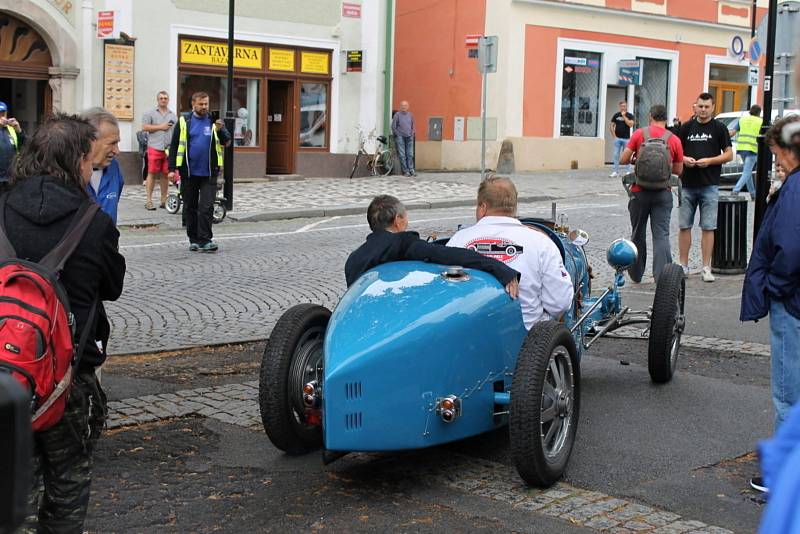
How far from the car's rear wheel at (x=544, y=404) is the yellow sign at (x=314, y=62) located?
21448 millimetres

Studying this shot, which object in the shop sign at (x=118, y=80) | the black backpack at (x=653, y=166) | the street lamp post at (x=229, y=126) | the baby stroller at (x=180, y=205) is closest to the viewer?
the black backpack at (x=653, y=166)

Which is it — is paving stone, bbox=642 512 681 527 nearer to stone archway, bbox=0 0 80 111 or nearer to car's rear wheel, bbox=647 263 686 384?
car's rear wheel, bbox=647 263 686 384

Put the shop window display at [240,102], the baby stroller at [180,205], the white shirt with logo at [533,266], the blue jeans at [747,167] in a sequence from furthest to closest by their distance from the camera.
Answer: the shop window display at [240,102] → the blue jeans at [747,167] → the baby stroller at [180,205] → the white shirt with logo at [533,266]

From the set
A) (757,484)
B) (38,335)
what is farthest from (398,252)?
(38,335)

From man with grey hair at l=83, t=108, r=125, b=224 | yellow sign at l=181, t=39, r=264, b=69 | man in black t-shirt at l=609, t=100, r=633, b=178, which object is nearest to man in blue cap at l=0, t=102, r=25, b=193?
man with grey hair at l=83, t=108, r=125, b=224

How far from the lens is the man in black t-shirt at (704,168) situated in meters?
11.6

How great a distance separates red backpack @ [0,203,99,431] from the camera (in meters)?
3.36

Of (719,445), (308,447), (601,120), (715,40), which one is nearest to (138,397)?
(308,447)

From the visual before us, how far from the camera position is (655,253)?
11.0m

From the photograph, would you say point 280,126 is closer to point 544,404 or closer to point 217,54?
point 217,54

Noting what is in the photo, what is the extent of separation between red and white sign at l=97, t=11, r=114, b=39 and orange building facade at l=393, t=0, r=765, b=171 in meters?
11.0

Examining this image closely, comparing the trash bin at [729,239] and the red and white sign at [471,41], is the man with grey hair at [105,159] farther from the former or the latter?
the red and white sign at [471,41]

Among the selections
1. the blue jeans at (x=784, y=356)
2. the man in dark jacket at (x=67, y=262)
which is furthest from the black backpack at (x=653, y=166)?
the man in dark jacket at (x=67, y=262)

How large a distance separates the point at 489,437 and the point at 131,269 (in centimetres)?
705
